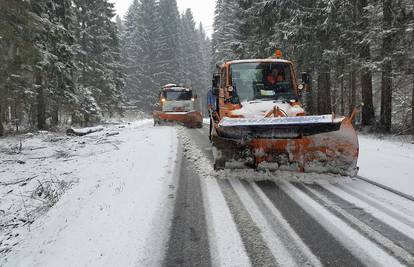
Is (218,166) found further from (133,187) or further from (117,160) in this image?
(117,160)

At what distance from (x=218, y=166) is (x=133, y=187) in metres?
1.77

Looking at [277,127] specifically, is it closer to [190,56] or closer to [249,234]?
[249,234]

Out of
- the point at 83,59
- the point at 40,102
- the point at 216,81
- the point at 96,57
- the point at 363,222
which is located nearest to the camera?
the point at 363,222

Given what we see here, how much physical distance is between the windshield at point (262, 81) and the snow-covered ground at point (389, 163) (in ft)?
8.33

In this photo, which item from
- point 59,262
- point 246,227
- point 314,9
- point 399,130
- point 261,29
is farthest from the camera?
point 261,29

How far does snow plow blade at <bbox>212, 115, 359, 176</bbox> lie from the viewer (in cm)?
763

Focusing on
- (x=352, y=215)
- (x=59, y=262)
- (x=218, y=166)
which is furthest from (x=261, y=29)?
(x=59, y=262)

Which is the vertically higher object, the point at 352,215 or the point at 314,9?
the point at 314,9

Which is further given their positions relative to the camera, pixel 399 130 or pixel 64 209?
pixel 399 130

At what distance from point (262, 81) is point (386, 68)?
7323 mm

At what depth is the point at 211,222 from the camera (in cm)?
532

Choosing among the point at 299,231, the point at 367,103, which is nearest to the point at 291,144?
the point at 299,231

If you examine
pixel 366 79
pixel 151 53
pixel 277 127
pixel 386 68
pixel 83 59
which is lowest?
pixel 277 127

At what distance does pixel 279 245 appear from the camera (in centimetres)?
450
